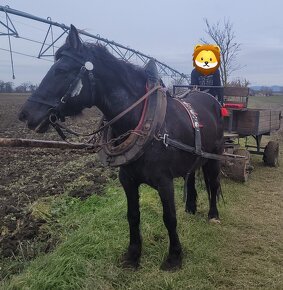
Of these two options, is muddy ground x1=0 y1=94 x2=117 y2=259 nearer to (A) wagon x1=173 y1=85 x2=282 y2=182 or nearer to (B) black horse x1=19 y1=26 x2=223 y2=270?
(B) black horse x1=19 y1=26 x2=223 y2=270

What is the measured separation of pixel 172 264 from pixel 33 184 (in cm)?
394

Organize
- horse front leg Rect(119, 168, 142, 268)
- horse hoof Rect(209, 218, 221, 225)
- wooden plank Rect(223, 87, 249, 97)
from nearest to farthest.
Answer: horse front leg Rect(119, 168, 142, 268)
horse hoof Rect(209, 218, 221, 225)
wooden plank Rect(223, 87, 249, 97)

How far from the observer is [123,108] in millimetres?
3258

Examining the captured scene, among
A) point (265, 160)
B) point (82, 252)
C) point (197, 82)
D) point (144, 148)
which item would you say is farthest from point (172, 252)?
point (265, 160)

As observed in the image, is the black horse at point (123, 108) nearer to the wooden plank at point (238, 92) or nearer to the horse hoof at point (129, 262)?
the horse hoof at point (129, 262)

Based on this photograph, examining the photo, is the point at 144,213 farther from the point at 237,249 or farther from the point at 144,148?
the point at 144,148

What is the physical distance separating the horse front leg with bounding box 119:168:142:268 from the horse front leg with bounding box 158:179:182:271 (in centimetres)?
30

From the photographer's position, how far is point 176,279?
346 centimetres

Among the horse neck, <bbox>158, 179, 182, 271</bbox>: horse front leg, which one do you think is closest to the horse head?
the horse neck

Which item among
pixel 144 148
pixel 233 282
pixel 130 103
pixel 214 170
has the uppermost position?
pixel 130 103

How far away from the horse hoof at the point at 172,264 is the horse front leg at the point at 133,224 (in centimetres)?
28

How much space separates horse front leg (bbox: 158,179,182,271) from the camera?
11.2ft

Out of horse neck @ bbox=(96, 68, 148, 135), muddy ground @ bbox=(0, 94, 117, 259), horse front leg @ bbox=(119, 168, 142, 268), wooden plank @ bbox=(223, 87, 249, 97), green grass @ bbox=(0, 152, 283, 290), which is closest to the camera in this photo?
horse neck @ bbox=(96, 68, 148, 135)

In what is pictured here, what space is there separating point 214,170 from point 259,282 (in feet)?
5.86
